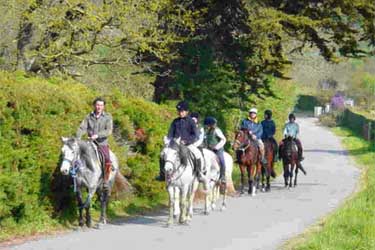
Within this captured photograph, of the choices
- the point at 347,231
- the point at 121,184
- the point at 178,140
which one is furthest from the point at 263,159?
the point at 347,231

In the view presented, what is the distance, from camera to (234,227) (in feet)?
55.1

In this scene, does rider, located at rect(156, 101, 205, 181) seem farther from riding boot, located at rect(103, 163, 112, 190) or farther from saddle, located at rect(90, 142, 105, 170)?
saddle, located at rect(90, 142, 105, 170)

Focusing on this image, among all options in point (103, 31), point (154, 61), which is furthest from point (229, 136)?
point (103, 31)

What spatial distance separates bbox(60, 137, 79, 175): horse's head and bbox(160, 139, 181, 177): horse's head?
1883mm

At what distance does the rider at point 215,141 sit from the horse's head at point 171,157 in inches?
141

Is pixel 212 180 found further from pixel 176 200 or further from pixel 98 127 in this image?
pixel 98 127

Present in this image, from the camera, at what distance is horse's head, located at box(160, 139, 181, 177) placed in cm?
1614

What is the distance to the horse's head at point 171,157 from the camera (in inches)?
635

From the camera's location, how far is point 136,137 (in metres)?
20.0

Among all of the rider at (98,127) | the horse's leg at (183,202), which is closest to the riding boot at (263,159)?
the horse's leg at (183,202)

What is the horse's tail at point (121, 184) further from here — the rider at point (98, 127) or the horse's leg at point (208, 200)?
the horse's leg at point (208, 200)

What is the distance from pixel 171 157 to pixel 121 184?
2.50 metres

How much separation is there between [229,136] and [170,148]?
15550mm

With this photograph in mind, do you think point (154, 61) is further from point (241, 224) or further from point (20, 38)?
point (241, 224)
